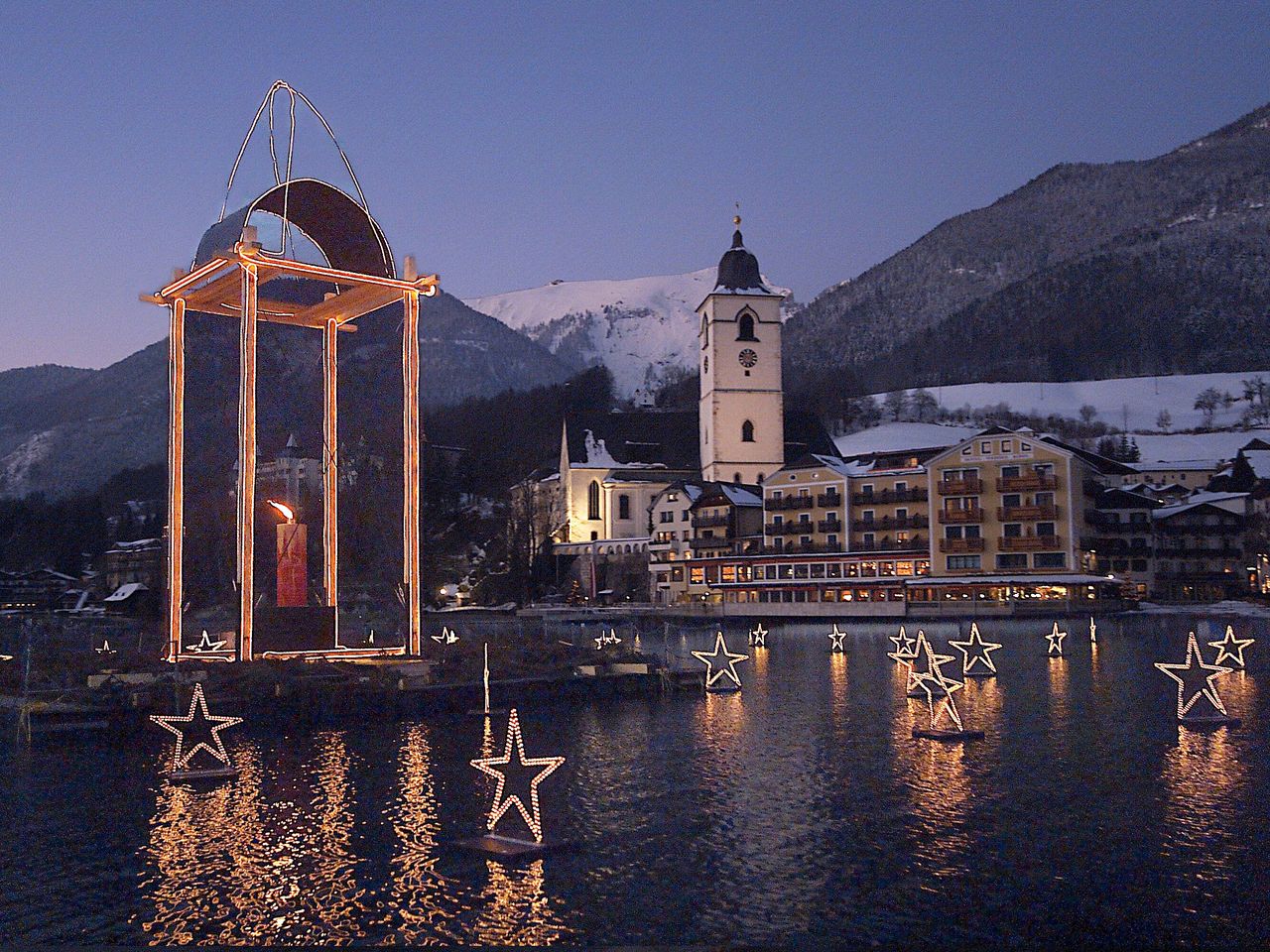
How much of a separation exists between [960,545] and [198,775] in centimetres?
6788

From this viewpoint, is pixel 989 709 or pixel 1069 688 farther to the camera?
pixel 1069 688

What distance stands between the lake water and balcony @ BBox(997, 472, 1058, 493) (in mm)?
55418

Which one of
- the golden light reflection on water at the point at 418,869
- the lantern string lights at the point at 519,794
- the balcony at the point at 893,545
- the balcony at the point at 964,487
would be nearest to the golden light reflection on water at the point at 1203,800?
the lantern string lights at the point at 519,794

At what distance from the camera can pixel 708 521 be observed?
94688mm

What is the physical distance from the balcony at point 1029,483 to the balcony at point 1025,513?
1038mm

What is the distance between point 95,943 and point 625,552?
9320cm

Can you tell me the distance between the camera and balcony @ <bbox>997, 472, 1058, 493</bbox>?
78.1m

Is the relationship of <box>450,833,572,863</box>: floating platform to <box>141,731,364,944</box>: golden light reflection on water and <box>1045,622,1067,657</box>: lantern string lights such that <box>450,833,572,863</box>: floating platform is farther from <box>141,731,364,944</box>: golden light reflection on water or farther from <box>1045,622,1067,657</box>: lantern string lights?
<box>1045,622,1067,657</box>: lantern string lights

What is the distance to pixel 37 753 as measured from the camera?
20.9 meters

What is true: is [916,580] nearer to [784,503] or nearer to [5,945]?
[784,503]

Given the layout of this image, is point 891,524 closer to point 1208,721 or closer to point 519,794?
point 1208,721

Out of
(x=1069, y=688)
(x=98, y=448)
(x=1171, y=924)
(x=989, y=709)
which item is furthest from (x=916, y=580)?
(x=98, y=448)

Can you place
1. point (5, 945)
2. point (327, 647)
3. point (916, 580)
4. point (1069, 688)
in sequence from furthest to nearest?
point (916, 580), point (1069, 688), point (327, 647), point (5, 945)

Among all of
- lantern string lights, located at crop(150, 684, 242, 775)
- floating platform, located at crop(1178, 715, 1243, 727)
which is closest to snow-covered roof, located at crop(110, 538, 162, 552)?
lantern string lights, located at crop(150, 684, 242, 775)
